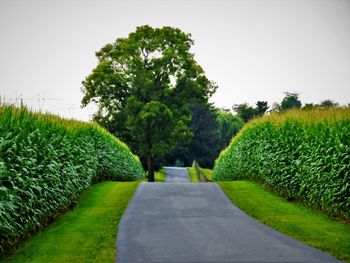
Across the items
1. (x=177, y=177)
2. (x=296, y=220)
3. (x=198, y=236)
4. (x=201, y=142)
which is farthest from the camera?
(x=201, y=142)

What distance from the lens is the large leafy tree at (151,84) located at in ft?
139

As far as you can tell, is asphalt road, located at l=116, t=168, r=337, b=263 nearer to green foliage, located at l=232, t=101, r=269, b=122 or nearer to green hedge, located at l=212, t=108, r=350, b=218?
green hedge, located at l=212, t=108, r=350, b=218

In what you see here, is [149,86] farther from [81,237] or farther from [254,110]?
[254,110]

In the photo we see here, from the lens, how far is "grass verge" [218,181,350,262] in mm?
8500

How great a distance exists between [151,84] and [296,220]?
3170 centimetres

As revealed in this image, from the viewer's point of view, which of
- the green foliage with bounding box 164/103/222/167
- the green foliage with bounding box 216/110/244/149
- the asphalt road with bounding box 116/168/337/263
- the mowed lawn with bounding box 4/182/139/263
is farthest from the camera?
the green foliage with bounding box 216/110/244/149

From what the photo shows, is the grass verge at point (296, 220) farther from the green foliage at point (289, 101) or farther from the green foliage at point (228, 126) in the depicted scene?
the green foliage at point (289, 101)

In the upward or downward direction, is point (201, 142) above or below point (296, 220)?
above

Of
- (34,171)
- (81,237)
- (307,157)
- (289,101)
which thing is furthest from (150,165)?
(289,101)

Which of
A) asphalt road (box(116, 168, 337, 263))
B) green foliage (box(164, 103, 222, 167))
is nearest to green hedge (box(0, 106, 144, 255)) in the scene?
asphalt road (box(116, 168, 337, 263))

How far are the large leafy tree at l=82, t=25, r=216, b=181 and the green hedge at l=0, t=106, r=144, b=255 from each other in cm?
2668

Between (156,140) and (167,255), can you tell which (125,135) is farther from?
(167,255)

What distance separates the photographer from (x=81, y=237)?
9.28 metres

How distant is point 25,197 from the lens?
865 centimetres
